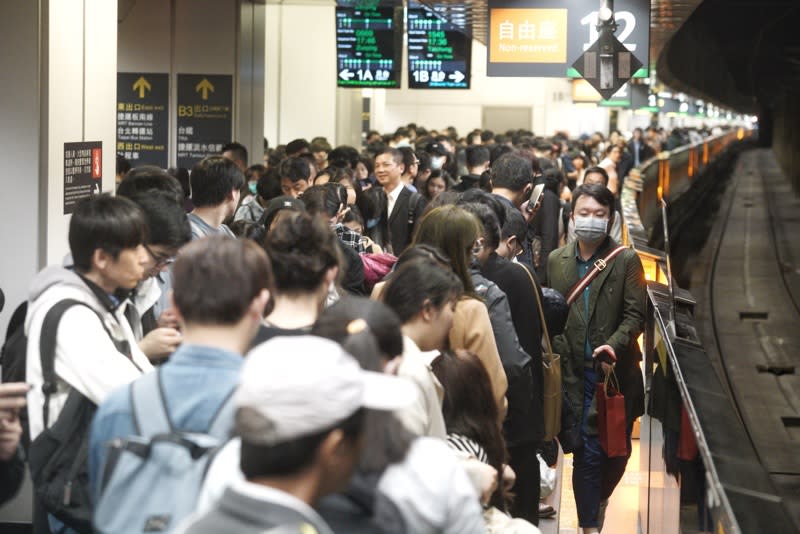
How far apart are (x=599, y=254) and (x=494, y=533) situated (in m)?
3.42

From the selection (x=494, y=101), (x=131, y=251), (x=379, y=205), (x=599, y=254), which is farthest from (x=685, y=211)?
(x=131, y=251)

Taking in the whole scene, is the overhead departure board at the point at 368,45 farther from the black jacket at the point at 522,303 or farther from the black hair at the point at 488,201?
the black jacket at the point at 522,303

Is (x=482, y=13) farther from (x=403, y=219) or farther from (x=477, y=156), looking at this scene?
(x=403, y=219)

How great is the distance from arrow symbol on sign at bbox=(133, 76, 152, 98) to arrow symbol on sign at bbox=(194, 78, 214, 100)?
Result: 0.48 m

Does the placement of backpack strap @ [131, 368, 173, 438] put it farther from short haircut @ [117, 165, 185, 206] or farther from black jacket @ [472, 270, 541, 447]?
short haircut @ [117, 165, 185, 206]

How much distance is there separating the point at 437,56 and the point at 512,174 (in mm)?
11817

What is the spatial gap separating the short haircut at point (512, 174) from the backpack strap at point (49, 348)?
3823 millimetres

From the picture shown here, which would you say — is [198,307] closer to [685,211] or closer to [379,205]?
[379,205]

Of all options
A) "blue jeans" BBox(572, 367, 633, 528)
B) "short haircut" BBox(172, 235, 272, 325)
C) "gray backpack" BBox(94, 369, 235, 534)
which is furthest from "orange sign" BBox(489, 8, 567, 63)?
"gray backpack" BBox(94, 369, 235, 534)

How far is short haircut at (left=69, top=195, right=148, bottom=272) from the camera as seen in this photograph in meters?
4.07

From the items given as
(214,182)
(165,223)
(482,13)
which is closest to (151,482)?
(165,223)

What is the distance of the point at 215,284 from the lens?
306 cm

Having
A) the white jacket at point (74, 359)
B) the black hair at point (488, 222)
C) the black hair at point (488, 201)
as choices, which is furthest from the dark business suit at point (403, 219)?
the white jacket at point (74, 359)

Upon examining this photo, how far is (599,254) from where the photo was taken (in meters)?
6.98
